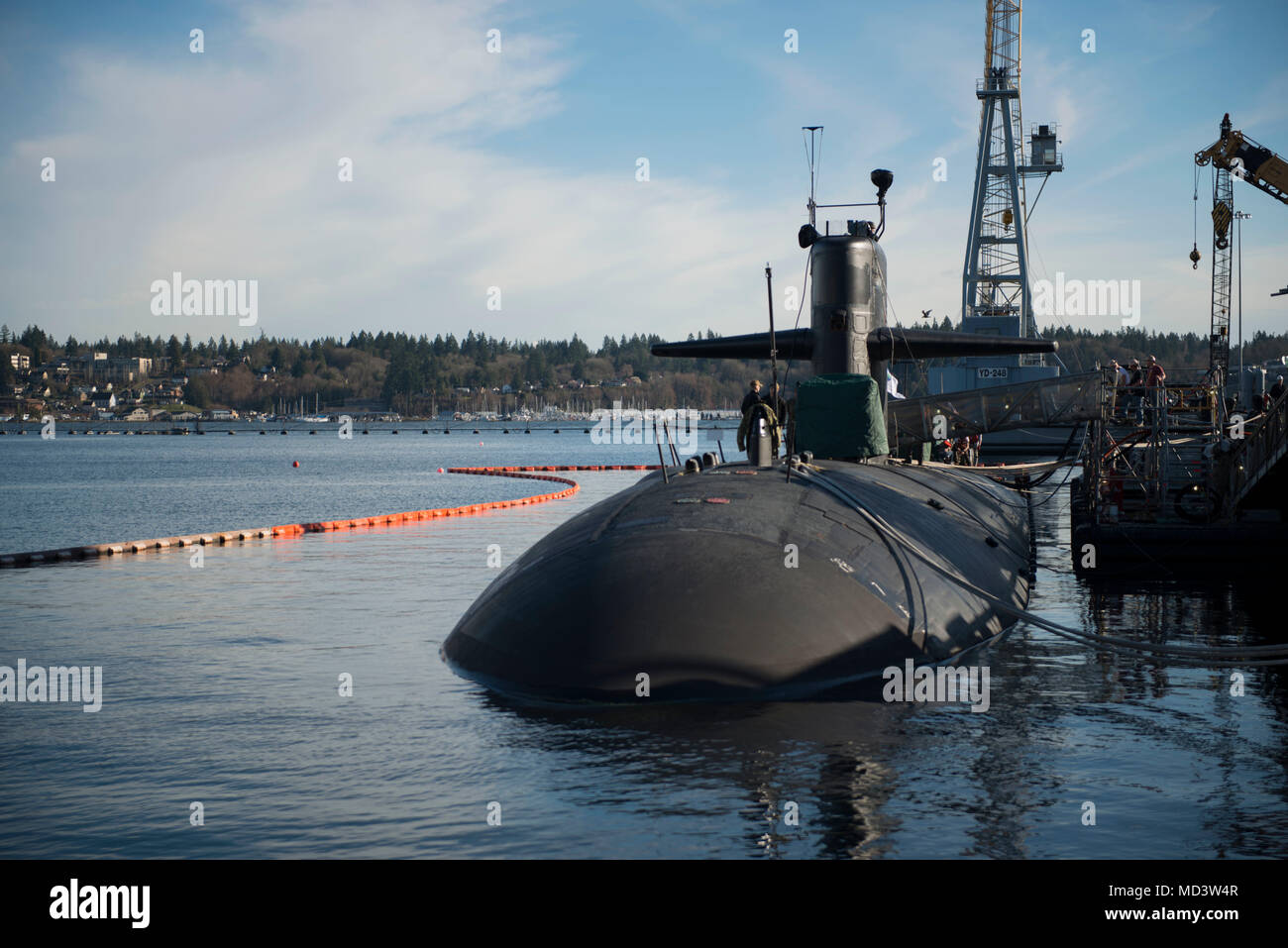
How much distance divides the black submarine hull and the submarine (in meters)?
0.02

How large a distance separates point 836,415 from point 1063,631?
738 centimetres

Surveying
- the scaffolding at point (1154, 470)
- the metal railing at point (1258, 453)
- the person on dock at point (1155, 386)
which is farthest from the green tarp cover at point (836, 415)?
the person on dock at point (1155, 386)

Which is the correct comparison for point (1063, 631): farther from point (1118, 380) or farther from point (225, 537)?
point (225, 537)

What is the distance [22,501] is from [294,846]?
56.0m

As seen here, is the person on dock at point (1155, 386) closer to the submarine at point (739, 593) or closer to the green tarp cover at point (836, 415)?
the green tarp cover at point (836, 415)

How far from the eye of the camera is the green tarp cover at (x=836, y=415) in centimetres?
1908

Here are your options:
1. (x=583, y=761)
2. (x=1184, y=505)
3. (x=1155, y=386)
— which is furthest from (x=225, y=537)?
(x=583, y=761)

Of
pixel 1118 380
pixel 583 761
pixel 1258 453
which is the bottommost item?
pixel 583 761

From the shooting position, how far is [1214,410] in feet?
84.0

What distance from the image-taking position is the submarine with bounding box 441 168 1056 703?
428 inches

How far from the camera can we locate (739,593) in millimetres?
11117

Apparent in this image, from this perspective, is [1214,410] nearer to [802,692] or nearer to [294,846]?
[802,692]

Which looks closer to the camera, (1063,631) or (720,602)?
(720,602)
